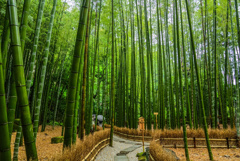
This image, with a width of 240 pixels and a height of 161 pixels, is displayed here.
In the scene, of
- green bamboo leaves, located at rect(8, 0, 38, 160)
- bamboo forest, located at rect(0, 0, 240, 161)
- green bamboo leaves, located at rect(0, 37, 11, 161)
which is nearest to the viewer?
green bamboo leaves, located at rect(0, 37, 11, 161)

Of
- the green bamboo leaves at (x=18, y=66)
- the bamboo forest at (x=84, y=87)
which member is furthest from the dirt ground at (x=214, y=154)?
the green bamboo leaves at (x=18, y=66)

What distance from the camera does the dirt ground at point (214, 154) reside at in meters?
3.35

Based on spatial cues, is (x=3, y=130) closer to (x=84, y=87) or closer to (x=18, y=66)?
(x=18, y=66)

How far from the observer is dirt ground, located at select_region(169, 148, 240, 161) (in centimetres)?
335

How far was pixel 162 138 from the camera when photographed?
Answer: 427cm

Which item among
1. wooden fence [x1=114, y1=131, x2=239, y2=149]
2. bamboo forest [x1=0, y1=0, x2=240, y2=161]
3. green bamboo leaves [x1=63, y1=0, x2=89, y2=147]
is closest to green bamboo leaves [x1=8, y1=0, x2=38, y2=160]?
bamboo forest [x1=0, y1=0, x2=240, y2=161]

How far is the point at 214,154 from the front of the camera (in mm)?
3646

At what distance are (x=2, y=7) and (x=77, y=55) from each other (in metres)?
3.16

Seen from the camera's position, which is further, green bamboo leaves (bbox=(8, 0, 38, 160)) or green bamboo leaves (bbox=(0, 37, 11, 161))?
green bamboo leaves (bbox=(8, 0, 38, 160))

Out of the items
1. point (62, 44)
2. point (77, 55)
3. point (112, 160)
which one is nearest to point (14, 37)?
point (77, 55)

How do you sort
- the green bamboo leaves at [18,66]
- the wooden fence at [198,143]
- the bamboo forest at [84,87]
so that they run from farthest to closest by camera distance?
the wooden fence at [198,143] < the bamboo forest at [84,87] < the green bamboo leaves at [18,66]

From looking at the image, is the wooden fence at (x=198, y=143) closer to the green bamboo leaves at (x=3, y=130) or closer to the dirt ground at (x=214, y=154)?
the dirt ground at (x=214, y=154)

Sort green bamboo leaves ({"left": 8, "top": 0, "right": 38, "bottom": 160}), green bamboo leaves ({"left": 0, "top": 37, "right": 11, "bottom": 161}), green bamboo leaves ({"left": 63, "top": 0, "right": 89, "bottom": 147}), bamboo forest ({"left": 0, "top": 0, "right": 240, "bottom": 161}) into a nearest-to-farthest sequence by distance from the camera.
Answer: green bamboo leaves ({"left": 0, "top": 37, "right": 11, "bottom": 161})
green bamboo leaves ({"left": 8, "top": 0, "right": 38, "bottom": 160})
bamboo forest ({"left": 0, "top": 0, "right": 240, "bottom": 161})
green bamboo leaves ({"left": 63, "top": 0, "right": 89, "bottom": 147})

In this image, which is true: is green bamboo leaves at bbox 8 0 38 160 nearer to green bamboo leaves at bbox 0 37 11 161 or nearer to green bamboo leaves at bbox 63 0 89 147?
green bamboo leaves at bbox 0 37 11 161
